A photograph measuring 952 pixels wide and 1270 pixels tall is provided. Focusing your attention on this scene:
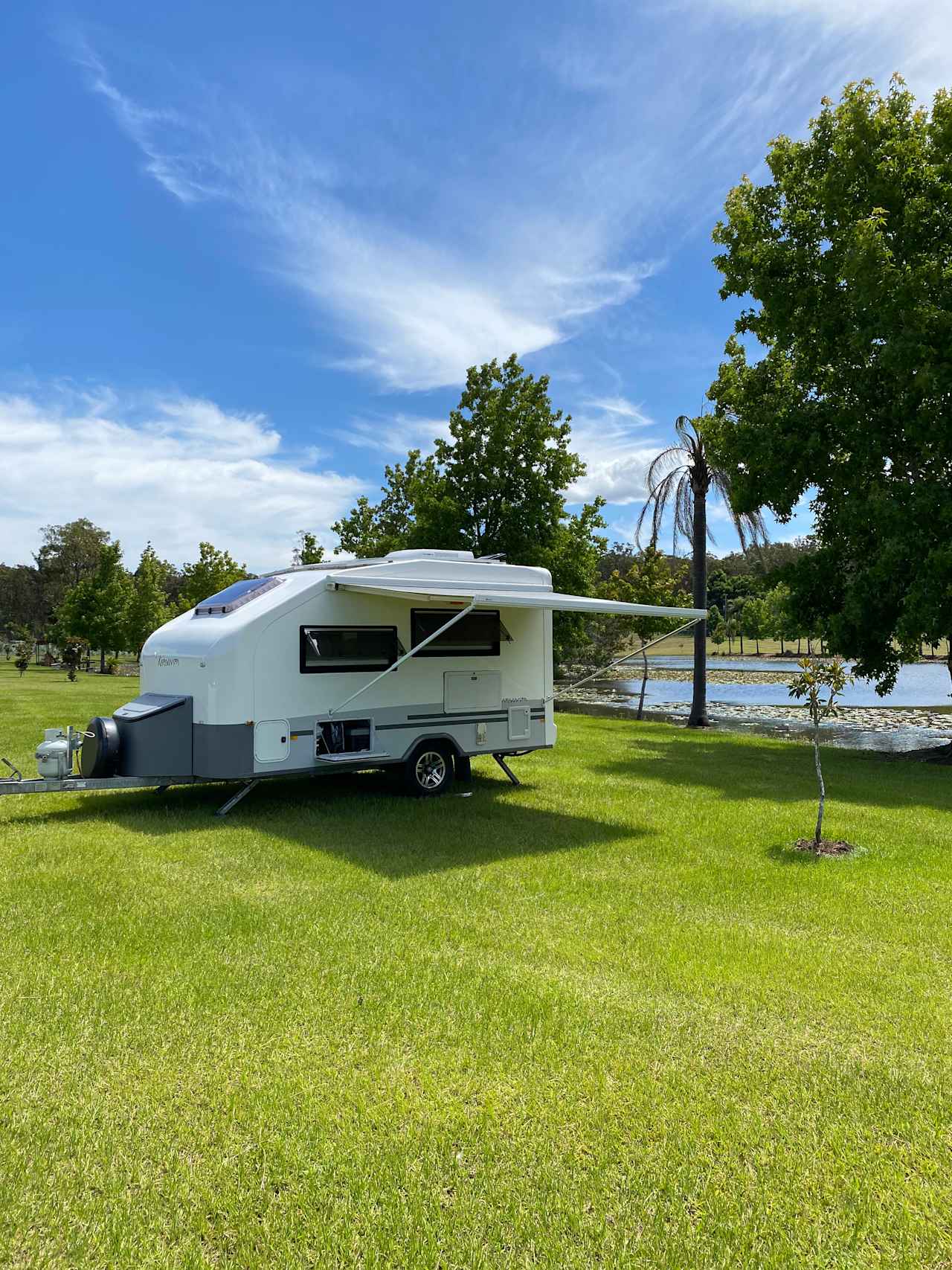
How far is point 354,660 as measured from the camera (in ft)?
32.1

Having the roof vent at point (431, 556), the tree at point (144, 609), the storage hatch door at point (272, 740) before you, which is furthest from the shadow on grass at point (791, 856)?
the tree at point (144, 609)

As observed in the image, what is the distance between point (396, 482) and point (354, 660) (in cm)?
2349

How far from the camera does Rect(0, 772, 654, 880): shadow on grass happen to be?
7824 millimetres

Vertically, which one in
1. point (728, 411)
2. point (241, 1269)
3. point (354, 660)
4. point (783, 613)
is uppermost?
point (728, 411)

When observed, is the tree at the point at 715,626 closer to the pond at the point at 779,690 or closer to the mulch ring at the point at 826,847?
the pond at the point at 779,690

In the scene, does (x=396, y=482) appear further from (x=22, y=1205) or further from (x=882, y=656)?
(x=22, y=1205)

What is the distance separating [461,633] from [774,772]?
584 cm

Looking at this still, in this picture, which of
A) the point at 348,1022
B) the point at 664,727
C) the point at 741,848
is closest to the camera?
the point at 348,1022

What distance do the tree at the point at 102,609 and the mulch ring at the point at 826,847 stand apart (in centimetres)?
3680

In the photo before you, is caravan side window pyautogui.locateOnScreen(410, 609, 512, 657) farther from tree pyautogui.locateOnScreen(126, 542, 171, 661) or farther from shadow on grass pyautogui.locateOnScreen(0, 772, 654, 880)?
tree pyautogui.locateOnScreen(126, 542, 171, 661)

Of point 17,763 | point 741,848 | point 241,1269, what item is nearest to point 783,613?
point 741,848

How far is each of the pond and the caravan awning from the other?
16.1 m

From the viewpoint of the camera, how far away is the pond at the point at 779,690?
31406mm

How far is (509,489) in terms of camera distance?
25.2m
